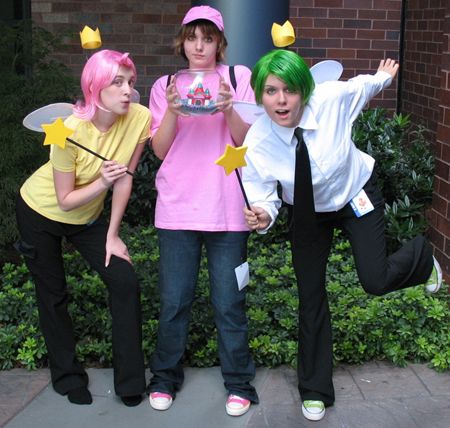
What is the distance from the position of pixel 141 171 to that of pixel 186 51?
2582 millimetres

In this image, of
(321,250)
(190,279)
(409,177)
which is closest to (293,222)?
(321,250)

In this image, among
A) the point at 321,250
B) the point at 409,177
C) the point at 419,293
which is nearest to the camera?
the point at 321,250

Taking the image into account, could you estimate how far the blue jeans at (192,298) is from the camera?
3.70 m

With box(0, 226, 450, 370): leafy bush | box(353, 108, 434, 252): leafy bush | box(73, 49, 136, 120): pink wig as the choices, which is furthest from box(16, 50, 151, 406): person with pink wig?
box(353, 108, 434, 252): leafy bush

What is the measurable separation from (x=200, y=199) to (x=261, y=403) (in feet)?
3.48

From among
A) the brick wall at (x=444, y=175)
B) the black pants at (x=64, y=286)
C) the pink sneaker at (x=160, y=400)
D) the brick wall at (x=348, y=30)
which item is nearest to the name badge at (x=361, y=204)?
the black pants at (x=64, y=286)

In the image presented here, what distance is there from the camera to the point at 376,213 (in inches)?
141

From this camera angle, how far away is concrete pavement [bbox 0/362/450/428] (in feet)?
12.5

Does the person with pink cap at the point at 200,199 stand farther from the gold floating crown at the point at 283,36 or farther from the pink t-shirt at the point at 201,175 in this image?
the gold floating crown at the point at 283,36

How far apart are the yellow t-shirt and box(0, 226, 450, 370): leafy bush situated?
3.03 feet

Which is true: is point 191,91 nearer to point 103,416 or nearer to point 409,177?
point 103,416

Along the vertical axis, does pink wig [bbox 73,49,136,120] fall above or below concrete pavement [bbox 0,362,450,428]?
above

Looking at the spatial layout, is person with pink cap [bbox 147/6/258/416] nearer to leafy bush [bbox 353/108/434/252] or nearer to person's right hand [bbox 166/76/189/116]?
person's right hand [bbox 166/76/189/116]

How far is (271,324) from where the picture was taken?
458 cm
